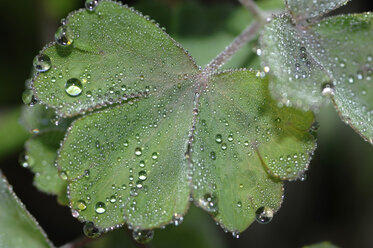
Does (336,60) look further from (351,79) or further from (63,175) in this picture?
(63,175)

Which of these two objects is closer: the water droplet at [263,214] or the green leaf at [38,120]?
the water droplet at [263,214]

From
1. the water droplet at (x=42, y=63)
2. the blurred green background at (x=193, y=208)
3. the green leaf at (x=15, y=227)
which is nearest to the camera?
the water droplet at (x=42, y=63)

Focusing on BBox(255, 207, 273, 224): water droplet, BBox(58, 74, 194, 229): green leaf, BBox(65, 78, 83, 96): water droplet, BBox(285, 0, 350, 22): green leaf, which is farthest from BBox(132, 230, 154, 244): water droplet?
BBox(285, 0, 350, 22): green leaf

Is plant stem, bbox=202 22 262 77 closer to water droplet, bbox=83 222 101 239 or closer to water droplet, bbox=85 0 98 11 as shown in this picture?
water droplet, bbox=85 0 98 11

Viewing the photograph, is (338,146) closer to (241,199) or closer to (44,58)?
(241,199)

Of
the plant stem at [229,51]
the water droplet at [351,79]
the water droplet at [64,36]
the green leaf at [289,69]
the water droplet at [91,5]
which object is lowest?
the water droplet at [351,79]

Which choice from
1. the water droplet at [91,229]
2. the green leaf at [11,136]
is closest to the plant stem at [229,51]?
the water droplet at [91,229]

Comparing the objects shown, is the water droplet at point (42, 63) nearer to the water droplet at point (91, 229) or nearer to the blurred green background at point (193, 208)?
the water droplet at point (91, 229)
